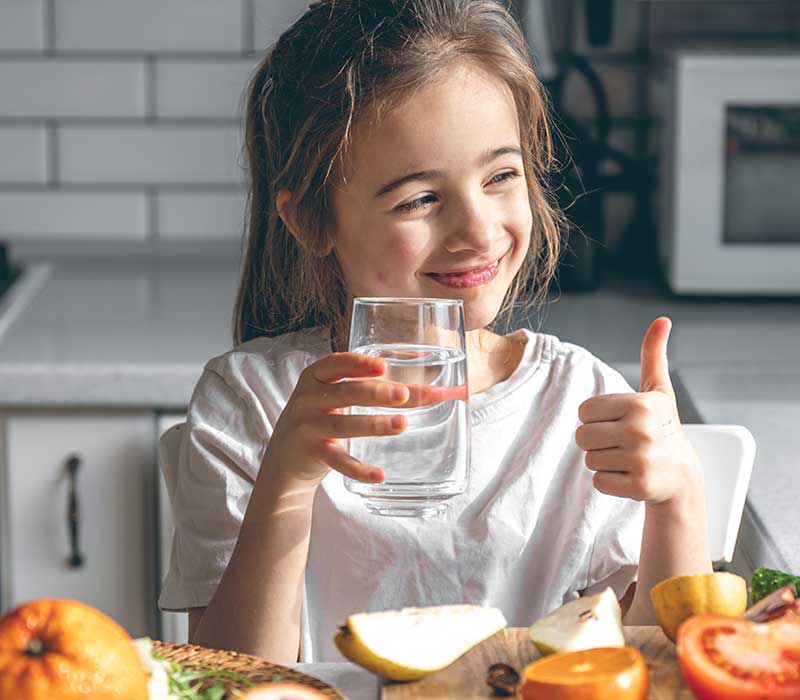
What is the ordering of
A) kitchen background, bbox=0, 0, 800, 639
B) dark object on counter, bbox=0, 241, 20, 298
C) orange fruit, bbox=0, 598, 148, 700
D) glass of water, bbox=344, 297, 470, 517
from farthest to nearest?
1. dark object on counter, bbox=0, 241, 20, 298
2. kitchen background, bbox=0, 0, 800, 639
3. glass of water, bbox=344, 297, 470, 517
4. orange fruit, bbox=0, 598, 148, 700

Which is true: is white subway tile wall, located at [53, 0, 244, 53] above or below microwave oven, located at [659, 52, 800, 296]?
above

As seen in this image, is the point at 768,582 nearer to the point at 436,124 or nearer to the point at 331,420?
the point at 331,420

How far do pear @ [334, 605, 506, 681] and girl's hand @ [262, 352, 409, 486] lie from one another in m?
0.10

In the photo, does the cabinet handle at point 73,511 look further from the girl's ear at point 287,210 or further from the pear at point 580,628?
the pear at point 580,628

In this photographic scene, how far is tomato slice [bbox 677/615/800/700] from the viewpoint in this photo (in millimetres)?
651

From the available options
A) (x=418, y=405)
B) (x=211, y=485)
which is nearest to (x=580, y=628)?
(x=418, y=405)

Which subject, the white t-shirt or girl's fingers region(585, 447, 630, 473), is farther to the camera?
the white t-shirt

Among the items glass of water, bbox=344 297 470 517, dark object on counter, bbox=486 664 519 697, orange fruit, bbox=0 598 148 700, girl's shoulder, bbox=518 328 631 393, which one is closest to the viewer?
orange fruit, bbox=0 598 148 700

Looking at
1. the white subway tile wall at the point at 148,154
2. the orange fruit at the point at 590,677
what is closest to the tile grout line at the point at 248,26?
the white subway tile wall at the point at 148,154

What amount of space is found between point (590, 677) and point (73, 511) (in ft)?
3.93

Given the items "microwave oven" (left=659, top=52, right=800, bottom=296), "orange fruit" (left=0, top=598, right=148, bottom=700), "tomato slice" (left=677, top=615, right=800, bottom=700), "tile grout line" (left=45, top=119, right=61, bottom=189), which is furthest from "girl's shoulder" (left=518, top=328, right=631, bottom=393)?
"tile grout line" (left=45, top=119, right=61, bottom=189)

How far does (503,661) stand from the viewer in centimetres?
76

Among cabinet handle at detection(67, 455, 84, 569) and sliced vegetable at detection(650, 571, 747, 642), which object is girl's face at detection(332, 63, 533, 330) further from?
cabinet handle at detection(67, 455, 84, 569)

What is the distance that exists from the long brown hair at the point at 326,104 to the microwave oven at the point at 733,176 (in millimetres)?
754
